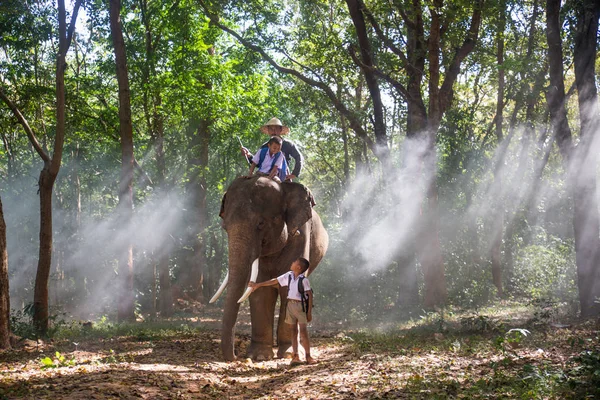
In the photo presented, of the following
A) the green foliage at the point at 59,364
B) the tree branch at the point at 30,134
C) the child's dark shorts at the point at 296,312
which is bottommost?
the green foliage at the point at 59,364

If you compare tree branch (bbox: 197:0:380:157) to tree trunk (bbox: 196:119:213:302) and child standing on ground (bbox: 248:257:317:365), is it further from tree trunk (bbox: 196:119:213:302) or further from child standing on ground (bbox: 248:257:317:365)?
child standing on ground (bbox: 248:257:317:365)

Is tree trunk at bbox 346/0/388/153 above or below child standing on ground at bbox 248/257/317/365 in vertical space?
above

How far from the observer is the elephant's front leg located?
11.6m

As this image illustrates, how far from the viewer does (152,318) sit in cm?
2450

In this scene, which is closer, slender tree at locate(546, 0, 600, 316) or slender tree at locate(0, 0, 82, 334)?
slender tree at locate(546, 0, 600, 316)

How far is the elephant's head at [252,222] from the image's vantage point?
34.4 ft

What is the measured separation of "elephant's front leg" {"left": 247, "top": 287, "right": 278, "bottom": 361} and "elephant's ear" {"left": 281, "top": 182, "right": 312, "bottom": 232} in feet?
4.88

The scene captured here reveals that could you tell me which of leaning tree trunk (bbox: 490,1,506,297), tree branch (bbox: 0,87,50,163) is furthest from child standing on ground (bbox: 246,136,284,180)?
leaning tree trunk (bbox: 490,1,506,297)

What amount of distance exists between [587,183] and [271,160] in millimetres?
7489

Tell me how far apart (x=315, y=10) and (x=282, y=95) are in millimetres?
4583

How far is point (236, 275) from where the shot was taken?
34.9ft

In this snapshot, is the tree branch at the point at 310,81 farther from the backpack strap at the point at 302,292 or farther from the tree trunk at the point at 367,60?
the backpack strap at the point at 302,292

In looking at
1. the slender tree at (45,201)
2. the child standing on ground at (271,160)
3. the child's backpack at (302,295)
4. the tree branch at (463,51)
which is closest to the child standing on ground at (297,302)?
the child's backpack at (302,295)

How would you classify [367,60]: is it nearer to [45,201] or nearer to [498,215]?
[498,215]
